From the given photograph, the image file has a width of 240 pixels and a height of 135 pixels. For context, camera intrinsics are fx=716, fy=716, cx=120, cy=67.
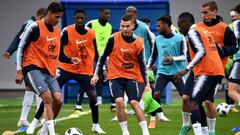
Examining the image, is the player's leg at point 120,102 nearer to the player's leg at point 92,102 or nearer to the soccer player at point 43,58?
the soccer player at point 43,58

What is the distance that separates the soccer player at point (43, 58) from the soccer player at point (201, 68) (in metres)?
2.25

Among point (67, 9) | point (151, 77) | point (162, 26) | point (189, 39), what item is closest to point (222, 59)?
point (189, 39)

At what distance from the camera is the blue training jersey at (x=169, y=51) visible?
1562 cm

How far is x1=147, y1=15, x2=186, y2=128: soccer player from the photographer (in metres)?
15.4

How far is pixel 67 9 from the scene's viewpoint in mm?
24969

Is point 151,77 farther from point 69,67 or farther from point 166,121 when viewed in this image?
point 69,67

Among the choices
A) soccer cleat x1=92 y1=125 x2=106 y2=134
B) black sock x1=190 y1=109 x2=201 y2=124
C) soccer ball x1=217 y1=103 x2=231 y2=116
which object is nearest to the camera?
black sock x1=190 y1=109 x2=201 y2=124

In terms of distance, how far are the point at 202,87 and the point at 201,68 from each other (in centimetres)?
37

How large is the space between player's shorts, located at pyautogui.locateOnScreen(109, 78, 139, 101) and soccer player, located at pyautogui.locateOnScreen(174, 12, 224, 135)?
50.0 inches

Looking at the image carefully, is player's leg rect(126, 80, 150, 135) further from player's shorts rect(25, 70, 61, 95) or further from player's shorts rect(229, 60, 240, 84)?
player's shorts rect(229, 60, 240, 84)

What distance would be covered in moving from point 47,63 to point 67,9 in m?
13.0

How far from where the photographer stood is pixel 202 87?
1151cm

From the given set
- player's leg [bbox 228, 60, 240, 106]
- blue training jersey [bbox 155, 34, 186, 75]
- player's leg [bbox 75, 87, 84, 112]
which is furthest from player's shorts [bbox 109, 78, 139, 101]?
player's leg [bbox 75, 87, 84, 112]

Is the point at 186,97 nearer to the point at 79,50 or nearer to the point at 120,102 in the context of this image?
the point at 120,102
